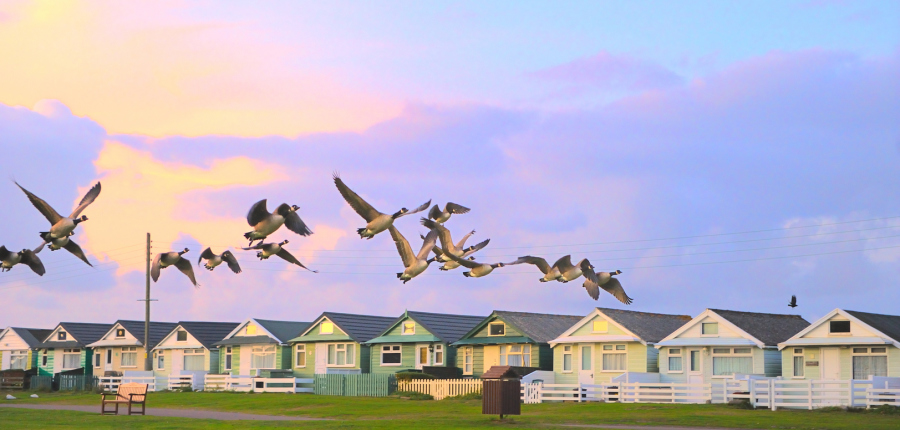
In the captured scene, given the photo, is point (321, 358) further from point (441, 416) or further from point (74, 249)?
point (74, 249)

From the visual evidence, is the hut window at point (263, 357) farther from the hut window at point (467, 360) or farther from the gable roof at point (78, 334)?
the gable roof at point (78, 334)

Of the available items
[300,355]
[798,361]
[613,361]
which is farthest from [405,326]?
[798,361]

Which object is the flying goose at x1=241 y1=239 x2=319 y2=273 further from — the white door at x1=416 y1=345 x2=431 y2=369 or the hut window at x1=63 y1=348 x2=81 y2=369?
the hut window at x1=63 y1=348 x2=81 y2=369

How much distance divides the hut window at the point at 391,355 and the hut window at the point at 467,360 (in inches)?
171

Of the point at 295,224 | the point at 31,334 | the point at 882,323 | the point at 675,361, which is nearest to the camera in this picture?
the point at 295,224

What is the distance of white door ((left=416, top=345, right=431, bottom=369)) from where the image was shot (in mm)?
60656

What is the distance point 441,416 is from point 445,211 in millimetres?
17251

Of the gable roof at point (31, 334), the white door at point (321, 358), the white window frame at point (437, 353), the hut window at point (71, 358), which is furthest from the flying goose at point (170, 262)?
the gable roof at point (31, 334)

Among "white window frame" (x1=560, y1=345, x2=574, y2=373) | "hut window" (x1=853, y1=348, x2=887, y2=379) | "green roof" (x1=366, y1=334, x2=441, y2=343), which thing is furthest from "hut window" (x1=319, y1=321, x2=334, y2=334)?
"hut window" (x1=853, y1=348, x2=887, y2=379)

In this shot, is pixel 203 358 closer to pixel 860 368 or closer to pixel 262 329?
pixel 262 329

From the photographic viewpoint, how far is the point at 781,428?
33344mm

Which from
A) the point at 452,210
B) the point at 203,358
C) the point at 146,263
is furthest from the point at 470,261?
the point at 203,358

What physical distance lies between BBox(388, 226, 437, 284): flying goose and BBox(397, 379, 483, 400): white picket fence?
2879 cm

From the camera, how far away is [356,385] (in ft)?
189
